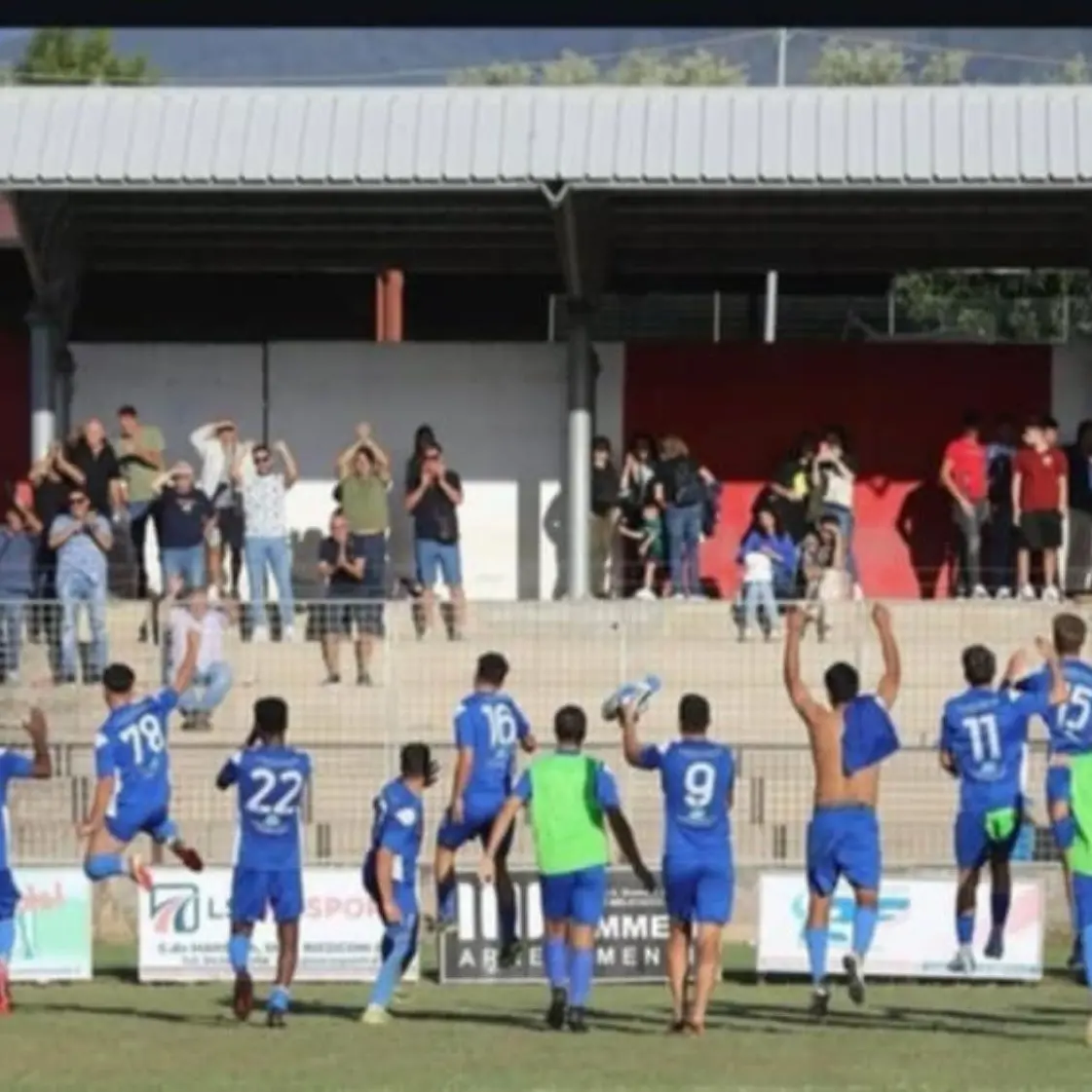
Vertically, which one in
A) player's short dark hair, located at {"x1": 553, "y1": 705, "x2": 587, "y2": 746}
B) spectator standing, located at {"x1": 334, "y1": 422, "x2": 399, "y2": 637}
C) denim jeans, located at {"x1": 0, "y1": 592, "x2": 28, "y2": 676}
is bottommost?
player's short dark hair, located at {"x1": 553, "y1": 705, "x2": 587, "y2": 746}

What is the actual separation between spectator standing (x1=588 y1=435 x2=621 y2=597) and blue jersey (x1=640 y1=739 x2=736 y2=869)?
12669 millimetres

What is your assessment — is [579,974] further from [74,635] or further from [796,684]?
[74,635]

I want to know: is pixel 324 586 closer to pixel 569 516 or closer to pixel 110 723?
pixel 569 516

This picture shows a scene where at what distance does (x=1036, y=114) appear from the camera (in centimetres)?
2661

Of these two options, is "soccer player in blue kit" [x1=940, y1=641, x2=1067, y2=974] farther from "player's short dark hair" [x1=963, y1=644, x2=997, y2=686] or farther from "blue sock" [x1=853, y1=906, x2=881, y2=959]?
"blue sock" [x1=853, y1=906, x2=881, y2=959]

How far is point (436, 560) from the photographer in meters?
25.5

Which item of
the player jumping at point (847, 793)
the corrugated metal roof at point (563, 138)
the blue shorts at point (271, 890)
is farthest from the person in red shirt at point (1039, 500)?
the blue shorts at point (271, 890)

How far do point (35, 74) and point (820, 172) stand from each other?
2158 inches

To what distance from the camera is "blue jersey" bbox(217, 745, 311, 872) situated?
1502cm

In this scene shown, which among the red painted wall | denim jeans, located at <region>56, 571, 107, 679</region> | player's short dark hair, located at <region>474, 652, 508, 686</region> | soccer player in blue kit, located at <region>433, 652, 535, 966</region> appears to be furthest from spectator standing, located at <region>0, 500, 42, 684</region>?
the red painted wall

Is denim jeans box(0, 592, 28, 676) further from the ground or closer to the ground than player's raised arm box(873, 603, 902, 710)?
further from the ground

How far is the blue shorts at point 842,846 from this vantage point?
15320 mm

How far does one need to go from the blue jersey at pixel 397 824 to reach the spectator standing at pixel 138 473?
10841 mm

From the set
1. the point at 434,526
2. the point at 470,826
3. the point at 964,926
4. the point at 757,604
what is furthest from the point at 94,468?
the point at 964,926
